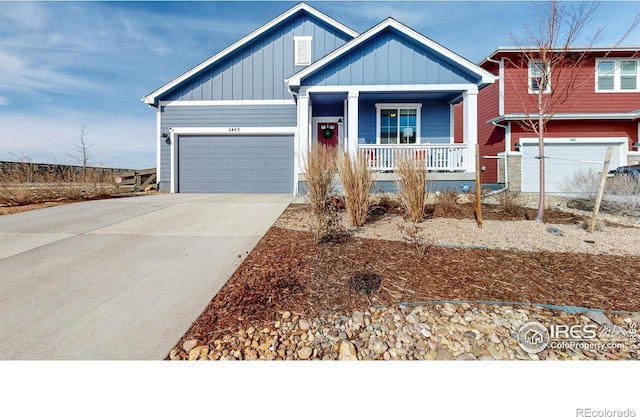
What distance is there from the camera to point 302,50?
40.3ft

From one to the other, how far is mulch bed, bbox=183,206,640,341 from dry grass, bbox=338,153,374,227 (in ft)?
3.74

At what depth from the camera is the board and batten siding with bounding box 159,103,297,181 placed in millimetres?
11977

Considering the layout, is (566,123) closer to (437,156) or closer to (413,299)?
(437,156)

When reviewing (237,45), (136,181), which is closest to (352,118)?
(237,45)

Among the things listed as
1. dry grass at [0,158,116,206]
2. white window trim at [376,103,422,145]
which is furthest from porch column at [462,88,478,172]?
A: dry grass at [0,158,116,206]

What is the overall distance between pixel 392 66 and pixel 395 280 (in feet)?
27.4

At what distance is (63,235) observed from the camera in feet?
16.5

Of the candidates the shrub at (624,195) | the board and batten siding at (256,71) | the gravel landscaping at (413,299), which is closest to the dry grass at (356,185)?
the gravel landscaping at (413,299)

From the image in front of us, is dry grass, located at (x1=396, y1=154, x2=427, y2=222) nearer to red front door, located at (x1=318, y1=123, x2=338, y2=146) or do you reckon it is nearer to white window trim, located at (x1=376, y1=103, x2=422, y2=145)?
white window trim, located at (x1=376, y1=103, x2=422, y2=145)

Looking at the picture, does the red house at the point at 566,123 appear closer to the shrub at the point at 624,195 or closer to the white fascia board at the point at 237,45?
the shrub at the point at 624,195

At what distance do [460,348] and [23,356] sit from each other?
9.97ft

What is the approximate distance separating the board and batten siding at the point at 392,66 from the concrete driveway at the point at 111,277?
575cm


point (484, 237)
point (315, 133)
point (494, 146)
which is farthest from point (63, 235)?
point (494, 146)
